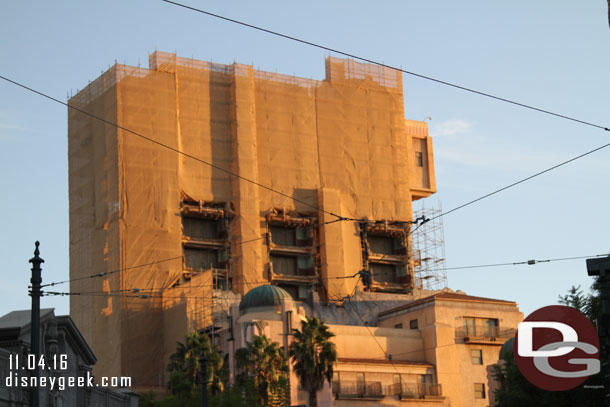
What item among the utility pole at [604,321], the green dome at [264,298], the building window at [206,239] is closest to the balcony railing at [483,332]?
the green dome at [264,298]

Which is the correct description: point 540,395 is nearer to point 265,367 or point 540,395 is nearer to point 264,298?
point 265,367

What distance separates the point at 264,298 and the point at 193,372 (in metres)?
10.2

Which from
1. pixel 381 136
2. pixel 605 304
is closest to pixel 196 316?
pixel 381 136

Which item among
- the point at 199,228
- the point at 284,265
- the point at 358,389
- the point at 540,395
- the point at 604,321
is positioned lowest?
the point at 540,395

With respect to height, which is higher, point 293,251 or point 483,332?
point 293,251

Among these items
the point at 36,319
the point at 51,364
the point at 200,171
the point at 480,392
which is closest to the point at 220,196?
the point at 200,171

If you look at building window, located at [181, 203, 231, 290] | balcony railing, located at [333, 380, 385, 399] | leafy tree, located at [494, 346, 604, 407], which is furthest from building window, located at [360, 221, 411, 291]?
leafy tree, located at [494, 346, 604, 407]

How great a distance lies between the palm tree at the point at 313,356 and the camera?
67.6m

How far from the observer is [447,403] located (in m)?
77.1

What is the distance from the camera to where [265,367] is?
67125 millimetres

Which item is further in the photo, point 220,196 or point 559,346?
point 220,196

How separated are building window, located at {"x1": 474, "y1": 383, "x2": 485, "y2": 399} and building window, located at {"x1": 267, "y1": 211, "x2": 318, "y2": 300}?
75.5 feet

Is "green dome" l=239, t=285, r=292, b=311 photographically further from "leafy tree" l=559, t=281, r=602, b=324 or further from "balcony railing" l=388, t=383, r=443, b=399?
"leafy tree" l=559, t=281, r=602, b=324

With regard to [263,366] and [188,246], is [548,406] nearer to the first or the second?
[263,366]
